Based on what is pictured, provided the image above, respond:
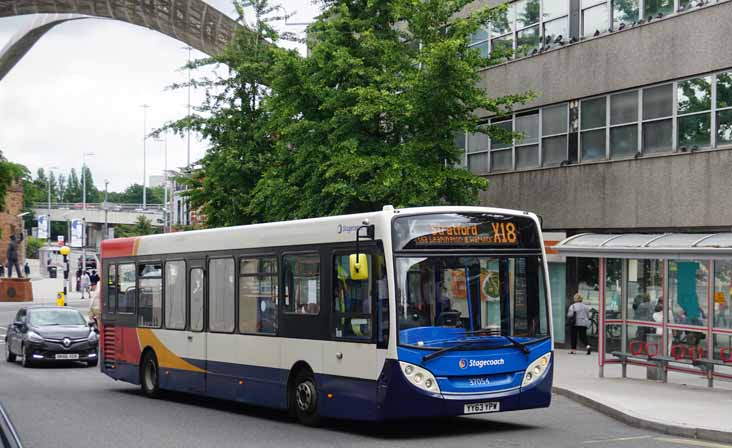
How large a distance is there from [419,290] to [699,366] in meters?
8.16

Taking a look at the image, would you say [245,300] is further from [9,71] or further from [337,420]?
[9,71]

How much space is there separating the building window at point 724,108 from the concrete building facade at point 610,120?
0.02 m

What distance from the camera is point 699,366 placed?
63.9ft

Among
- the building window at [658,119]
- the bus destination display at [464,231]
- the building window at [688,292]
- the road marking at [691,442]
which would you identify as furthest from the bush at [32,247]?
the road marking at [691,442]

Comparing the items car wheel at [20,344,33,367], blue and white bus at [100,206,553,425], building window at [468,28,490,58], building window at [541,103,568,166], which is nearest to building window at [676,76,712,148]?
building window at [541,103,568,166]

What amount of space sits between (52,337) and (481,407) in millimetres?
17250

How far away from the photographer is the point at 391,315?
512 inches

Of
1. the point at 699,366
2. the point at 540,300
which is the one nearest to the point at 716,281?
the point at 699,366

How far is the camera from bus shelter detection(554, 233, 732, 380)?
18.8 metres

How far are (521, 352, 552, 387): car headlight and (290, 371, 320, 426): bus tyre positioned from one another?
2.61 metres

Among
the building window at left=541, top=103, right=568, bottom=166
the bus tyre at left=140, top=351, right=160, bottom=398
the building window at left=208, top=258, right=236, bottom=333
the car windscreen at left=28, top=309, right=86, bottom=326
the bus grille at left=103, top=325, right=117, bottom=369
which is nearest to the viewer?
the building window at left=208, top=258, right=236, bottom=333

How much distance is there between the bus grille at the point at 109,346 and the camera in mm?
21391

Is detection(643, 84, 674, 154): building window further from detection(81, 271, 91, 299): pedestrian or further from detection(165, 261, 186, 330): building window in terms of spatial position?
detection(81, 271, 91, 299): pedestrian

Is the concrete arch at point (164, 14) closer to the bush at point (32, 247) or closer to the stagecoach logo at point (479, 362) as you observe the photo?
the stagecoach logo at point (479, 362)
